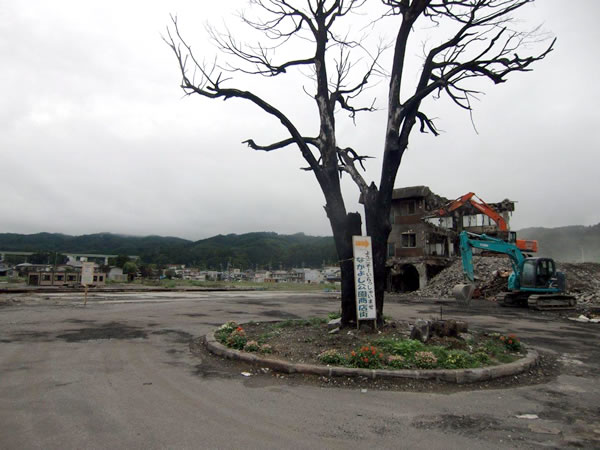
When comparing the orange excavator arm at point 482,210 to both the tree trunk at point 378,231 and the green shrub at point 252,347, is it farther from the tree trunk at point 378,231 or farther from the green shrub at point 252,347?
the green shrub at point 252,347

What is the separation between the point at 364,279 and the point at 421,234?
101ft

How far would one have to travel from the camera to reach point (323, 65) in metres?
10.1

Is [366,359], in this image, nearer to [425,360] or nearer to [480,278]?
[425,360]

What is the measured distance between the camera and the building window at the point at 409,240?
38.5 metres

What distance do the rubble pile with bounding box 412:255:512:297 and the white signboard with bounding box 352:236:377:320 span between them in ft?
78.1

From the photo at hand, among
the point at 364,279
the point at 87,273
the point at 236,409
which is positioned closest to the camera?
the point at 236,409

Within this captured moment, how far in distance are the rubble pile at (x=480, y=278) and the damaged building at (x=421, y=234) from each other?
2.11 metres

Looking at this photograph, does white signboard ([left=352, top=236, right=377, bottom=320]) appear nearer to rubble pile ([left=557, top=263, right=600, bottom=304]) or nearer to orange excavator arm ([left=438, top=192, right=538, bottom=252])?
rubble pile ([left=557, top=263, right=600, bottom=304])

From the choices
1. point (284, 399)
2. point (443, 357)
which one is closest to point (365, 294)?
point (443, 357)

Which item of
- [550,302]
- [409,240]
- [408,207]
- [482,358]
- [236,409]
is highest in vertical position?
[408,207]

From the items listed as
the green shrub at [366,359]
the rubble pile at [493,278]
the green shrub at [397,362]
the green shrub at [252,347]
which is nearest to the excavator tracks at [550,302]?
the rubble pile at [493,278]

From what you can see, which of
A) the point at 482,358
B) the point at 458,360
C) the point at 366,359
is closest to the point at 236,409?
the point at 366,359

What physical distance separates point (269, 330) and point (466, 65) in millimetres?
7894

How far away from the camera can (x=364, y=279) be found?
28.7 ft
